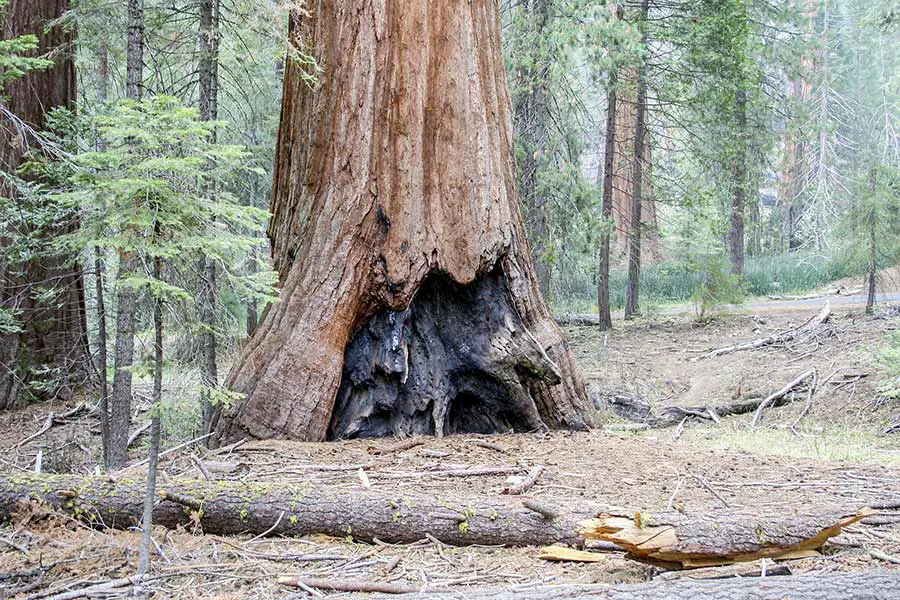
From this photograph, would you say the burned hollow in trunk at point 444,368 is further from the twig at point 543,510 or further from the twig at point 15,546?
the twig at point 15,546

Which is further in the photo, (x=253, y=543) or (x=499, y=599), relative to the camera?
(x=253, y=543)

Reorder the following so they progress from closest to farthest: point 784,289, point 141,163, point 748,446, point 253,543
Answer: point 141,163 → point 253,543 → point 748,446 → point 784,289

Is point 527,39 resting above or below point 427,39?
above

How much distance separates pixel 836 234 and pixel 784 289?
9.70 m

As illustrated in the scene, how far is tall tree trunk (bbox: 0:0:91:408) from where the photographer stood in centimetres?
849

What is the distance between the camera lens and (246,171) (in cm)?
1352

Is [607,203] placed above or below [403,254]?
above

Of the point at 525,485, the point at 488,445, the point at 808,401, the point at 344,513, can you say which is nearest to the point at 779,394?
the point at 808,401

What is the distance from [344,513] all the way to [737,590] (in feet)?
6.49

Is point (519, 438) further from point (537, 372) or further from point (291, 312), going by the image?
point (291, 312)

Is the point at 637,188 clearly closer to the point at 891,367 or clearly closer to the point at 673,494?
the point at 891,367

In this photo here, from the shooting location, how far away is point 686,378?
13.2m

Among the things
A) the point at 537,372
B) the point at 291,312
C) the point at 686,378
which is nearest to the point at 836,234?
the point at 686,378

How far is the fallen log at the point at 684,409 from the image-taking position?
33.4 feet
